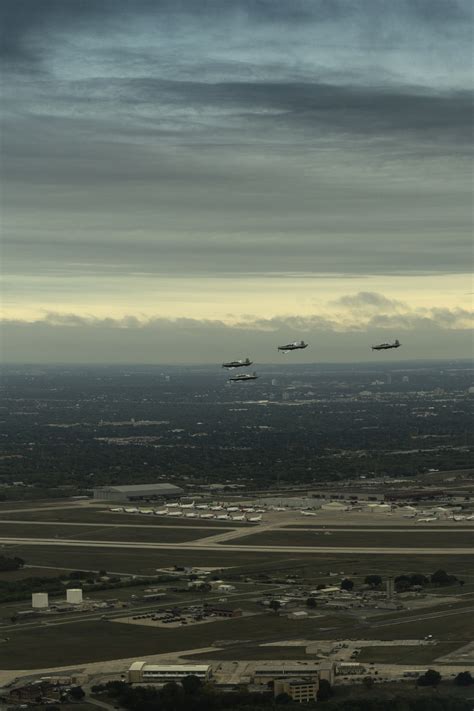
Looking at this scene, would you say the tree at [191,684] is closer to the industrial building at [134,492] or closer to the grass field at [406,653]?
the grass field at [406,653]

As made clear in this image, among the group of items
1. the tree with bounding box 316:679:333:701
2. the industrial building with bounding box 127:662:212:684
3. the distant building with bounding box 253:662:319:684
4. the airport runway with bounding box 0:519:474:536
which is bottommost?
the tree with bounding box 316:679:333:701

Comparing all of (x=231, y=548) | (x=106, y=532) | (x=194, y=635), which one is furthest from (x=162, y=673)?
(x=106, y=532)

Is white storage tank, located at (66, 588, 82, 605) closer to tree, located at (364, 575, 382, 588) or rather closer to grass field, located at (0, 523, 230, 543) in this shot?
tree, located at (364, 575, 382, 588)

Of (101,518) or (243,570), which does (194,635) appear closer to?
(243,570)

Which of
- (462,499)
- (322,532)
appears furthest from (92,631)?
(462,499)

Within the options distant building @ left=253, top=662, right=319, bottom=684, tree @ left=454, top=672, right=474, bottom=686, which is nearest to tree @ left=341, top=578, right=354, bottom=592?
distant building @ left=253, top=662, right=319, bottom=684

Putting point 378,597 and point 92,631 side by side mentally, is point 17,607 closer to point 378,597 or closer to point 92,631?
point 92,631

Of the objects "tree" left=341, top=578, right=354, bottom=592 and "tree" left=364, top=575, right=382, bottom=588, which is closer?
"tree" left=341, top=578, right=354, bottom=592
